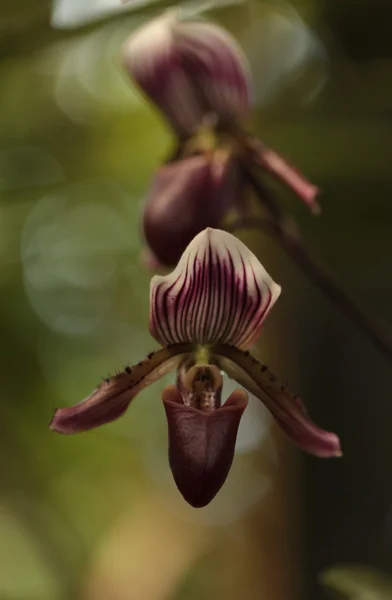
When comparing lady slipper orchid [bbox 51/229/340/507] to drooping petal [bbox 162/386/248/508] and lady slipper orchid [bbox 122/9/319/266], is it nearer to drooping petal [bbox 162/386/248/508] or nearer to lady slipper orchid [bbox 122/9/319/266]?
drooping petal [bbox 162/386/248/508]

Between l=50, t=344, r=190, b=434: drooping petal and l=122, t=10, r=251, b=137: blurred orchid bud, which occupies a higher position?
l=122, t=10, r=251, b=137: blurred orchid bud

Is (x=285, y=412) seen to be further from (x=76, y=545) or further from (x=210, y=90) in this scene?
(x=76, y=545)

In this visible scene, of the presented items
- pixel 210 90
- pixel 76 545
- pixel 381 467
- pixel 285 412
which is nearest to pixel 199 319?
pixel 285 412

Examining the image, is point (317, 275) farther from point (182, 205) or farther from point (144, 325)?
point (144, 325)

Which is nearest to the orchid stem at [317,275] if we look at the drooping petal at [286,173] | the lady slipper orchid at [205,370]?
the drooping petal at [286,173]

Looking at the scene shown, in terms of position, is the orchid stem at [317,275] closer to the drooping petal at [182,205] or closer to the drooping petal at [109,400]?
the drooping petal at [182,205]

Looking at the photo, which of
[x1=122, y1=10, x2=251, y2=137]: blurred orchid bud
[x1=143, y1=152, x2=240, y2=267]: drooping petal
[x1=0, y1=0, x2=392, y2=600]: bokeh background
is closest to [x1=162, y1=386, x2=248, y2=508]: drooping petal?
[x1=143, y1=152, x2=240, y2=267]: drooping petal
